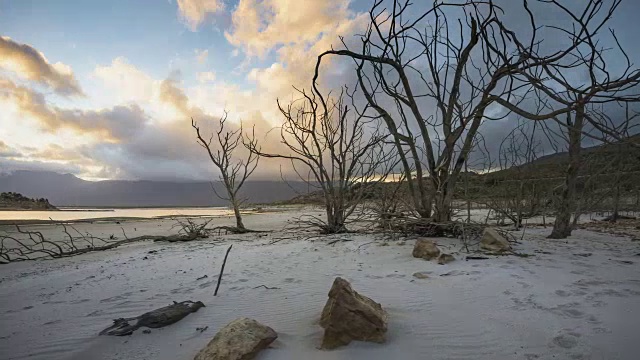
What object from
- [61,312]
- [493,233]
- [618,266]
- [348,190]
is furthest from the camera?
[348,190]

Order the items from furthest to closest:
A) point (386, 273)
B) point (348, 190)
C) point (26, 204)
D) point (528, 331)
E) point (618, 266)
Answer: point (26, 204) < point (348, 190) < point (386, 273) < point (618, 266) < point (528, 331)

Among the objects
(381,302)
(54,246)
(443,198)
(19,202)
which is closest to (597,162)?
(443,198)

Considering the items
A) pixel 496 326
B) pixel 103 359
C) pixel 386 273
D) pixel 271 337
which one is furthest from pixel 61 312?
pixel 496 326

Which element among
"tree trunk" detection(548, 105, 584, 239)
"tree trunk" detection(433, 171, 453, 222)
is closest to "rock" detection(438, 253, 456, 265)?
"tree trunk" detection(433, 171, 453, 222)

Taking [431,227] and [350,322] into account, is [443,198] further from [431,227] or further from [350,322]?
[350,322]

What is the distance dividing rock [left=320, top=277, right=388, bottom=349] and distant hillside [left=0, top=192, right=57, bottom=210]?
90.2 ft

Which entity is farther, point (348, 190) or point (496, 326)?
point (348, 190)

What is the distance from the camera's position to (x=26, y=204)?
70.6 ft

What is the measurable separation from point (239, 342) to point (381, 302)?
3.44 ft

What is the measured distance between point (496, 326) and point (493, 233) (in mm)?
1955

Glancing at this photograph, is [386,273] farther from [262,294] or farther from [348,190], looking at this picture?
Result: [348,190]

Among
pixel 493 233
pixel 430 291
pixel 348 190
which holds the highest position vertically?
pixel 348 190

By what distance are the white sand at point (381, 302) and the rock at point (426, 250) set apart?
110 millimetres

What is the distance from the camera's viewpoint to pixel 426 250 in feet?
10.3
